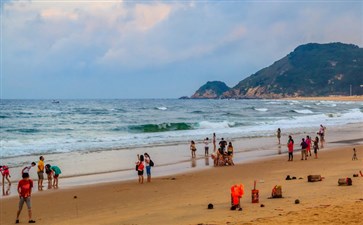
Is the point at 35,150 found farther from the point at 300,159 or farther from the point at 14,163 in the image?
the point at 300,159

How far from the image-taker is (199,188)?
1764 cm

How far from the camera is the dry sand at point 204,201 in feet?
38.3

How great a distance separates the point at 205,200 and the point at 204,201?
0.18 m

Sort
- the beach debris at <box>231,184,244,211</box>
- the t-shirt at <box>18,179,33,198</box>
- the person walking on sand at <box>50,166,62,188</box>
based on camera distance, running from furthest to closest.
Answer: the person walking on sand at <box>50,166,62,188</box> < the t-shirt at <box>18,179,33,198</box> < the beach debris at <box>231,184,244,211</box>

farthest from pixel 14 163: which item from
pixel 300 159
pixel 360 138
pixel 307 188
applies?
pixel 360 138

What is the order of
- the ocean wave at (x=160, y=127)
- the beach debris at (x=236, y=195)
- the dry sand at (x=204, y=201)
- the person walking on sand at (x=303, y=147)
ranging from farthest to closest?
the ocean wave at (x=160, y=127), the person walking on sand at (x=303, y=147), the beach debris at (x=236, y=195), the dry sand at (x=204, y=201)

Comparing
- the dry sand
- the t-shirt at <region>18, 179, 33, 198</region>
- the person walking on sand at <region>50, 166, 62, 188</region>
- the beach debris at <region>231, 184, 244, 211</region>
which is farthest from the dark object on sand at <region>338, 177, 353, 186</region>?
the person walking on sand at <region>50, 166, 62, 188</region>

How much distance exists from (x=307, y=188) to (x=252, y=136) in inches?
1104

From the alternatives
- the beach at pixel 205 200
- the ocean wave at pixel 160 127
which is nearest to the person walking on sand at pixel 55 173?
the beach at pixel 205 200

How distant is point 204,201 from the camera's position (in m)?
14.6

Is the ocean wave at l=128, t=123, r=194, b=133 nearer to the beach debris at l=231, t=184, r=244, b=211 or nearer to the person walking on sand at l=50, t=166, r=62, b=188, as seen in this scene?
the person walking on sand at l=50, t=166, r=62, b=188

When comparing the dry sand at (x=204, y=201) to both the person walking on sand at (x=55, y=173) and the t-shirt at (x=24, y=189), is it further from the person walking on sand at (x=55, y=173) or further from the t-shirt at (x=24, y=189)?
the person walking on sand at (x=55, y=173)

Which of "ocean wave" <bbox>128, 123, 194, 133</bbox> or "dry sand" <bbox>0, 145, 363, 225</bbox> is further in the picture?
"ocean wave" <bbox>128, 123, 194, 133</bbox>

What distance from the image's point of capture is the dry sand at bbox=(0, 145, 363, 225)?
11.7 meters
